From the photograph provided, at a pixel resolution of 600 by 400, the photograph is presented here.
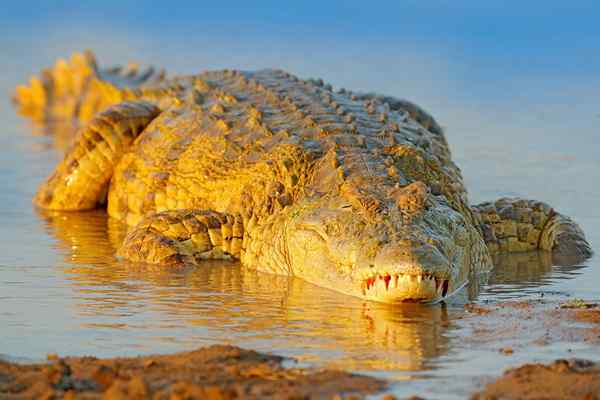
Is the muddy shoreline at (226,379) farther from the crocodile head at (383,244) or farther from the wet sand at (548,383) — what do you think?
the crocodile head at (383,244)

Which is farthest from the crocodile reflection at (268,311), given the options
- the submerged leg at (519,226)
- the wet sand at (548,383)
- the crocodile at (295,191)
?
the submerged leg at (519,226)

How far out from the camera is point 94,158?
40.8 ft

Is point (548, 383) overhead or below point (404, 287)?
below

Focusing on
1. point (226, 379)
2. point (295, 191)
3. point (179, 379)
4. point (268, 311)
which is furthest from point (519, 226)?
point (179, 379)

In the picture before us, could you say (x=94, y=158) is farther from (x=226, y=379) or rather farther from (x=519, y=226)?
(x=226, y=379)

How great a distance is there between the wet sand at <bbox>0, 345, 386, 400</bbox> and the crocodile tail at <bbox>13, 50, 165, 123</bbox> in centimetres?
1159

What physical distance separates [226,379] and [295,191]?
4.12 m

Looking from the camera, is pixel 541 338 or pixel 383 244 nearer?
pixel 541 338

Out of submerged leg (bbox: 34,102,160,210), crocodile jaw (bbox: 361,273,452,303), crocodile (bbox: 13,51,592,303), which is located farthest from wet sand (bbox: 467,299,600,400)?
submerged leg (bbox: 34,102,160,210)

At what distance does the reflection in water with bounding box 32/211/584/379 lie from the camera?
664 cm

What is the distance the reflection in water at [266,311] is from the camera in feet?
21.8

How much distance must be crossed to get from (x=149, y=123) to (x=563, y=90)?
11996 millimetres

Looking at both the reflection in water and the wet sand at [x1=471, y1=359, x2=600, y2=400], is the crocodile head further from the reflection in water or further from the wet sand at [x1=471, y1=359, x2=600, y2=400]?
the wet sand at [x1=471, y1=359, x2=600, y2=400]

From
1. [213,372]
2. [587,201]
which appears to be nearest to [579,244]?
[587,201]
